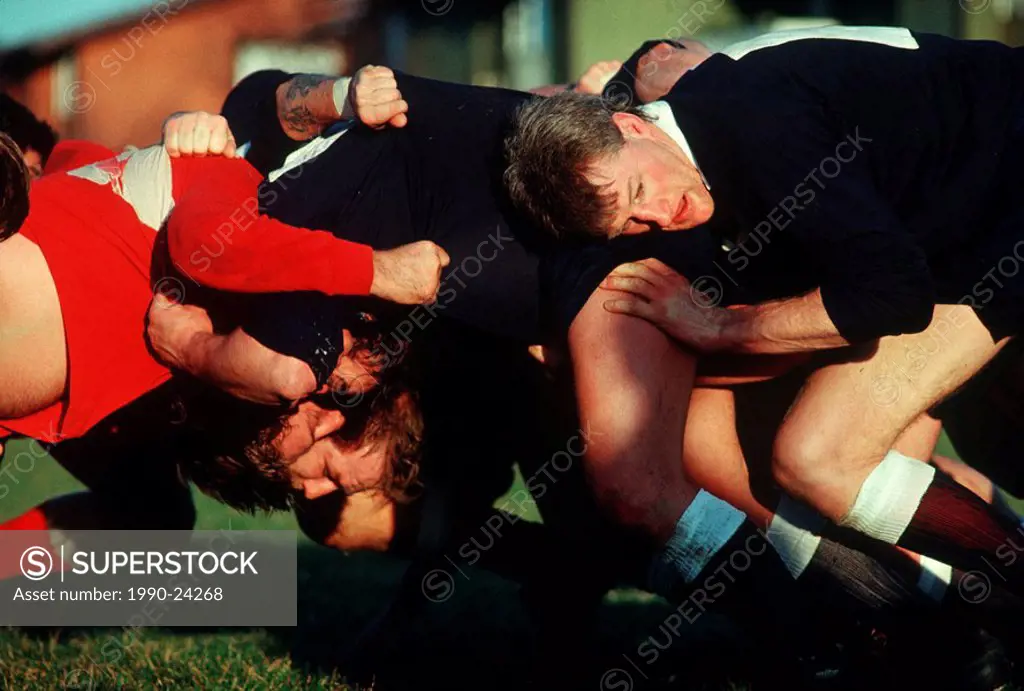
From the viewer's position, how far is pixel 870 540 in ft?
11.9

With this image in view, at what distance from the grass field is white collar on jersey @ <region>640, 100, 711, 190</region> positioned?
1.54 metres

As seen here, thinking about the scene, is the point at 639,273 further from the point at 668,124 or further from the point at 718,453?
the point at 718,453

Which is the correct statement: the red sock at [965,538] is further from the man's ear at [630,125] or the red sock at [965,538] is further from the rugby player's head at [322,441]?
the rugby player's head at [322,441]

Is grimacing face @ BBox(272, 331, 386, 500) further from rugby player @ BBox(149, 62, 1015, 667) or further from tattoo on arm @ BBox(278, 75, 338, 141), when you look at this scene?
tattoo on arm @ BBox(278, 75, 338, 141)

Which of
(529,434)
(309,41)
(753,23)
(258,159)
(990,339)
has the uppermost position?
(258,159)

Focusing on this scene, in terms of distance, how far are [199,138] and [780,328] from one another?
169 cm

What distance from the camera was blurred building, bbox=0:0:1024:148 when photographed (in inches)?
568

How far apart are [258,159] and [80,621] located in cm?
178

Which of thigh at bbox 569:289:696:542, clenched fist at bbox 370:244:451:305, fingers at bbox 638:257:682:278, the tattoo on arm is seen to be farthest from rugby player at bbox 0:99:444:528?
fingers at bbox 638:257:682:278

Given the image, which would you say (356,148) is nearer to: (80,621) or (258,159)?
(258,159)

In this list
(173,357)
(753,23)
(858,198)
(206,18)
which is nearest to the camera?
(858,198)

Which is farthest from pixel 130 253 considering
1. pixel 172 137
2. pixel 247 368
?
pixel 247 368

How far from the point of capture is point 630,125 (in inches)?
134

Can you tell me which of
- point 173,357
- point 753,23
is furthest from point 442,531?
point 753,23
